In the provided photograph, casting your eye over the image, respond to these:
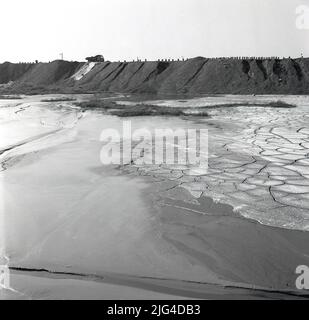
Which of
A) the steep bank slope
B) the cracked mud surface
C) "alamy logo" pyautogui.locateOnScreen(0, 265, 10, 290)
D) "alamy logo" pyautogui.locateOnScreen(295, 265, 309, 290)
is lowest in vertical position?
"alamy logo" pyautogui.locateOnScreen(0, 265, 10, 290)

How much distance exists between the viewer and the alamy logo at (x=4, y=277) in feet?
11.3

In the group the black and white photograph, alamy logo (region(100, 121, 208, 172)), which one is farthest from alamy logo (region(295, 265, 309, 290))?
alamy logo (region(100, 121, 208, 172))

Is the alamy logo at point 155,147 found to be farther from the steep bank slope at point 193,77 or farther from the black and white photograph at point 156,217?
the steep bank slope at point 193,77

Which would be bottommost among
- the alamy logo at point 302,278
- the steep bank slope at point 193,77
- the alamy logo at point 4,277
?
the alamy logo at point 4,277

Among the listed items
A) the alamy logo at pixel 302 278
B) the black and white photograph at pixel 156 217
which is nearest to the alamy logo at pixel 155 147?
the black and white photograph at pixel 156 217

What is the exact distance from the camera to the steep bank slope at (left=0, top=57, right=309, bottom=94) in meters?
36.0

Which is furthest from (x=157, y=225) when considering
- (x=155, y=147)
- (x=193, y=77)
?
(x=193, y=77)

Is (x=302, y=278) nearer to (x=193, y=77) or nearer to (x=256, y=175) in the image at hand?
(x=256, y=175)

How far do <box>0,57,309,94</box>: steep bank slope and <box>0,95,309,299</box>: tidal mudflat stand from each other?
1127 inches

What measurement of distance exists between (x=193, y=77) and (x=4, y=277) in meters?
38.3

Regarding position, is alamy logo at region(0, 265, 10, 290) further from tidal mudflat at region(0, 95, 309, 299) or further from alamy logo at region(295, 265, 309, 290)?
alamy logo at region(295, 265, 309, 290)

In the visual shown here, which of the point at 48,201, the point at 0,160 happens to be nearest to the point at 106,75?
the point at 0,160

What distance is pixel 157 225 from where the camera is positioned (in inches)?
183

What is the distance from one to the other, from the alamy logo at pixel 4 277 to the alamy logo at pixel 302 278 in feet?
8.23
